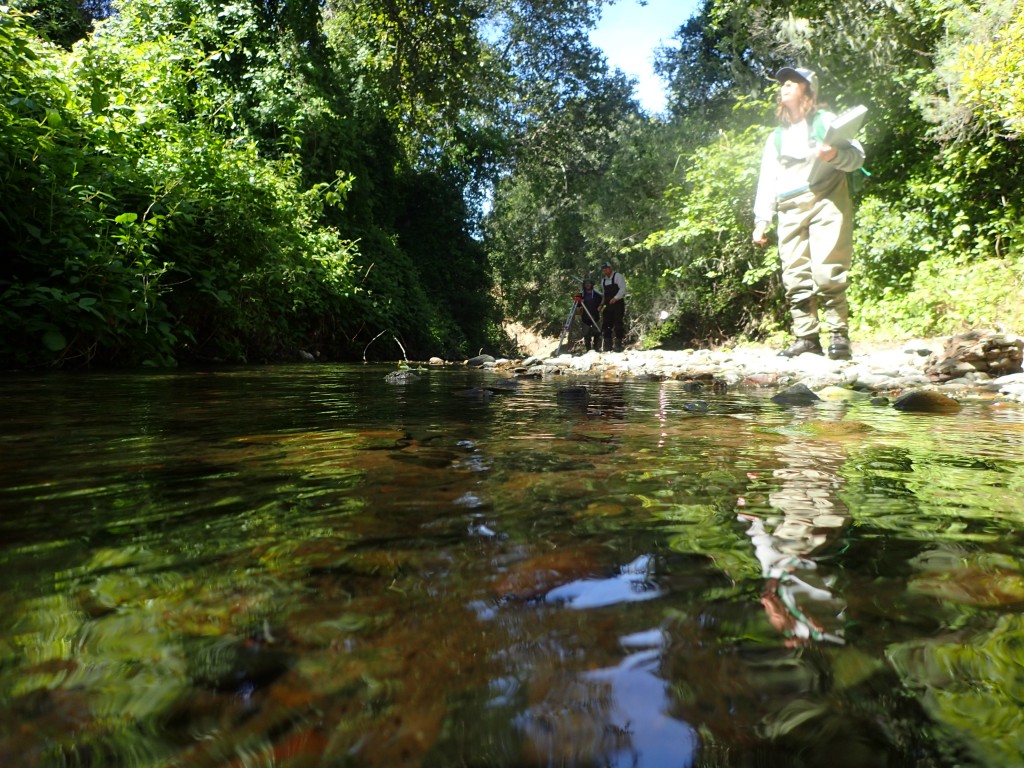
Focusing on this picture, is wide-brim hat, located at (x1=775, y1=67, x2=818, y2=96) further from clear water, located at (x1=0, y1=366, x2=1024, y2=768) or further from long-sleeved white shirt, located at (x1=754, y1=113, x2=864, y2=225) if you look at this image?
clear water, located at (x1=0, y1=366, x2=1024, y2=768)

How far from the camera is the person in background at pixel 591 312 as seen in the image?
1433cm

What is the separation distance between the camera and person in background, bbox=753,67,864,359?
5.45 meters

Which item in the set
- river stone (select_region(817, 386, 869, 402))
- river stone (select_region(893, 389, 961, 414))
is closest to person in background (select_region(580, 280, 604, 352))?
river stone (select_region(817, 386, 869, 402))

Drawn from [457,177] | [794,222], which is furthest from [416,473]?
[457,177]

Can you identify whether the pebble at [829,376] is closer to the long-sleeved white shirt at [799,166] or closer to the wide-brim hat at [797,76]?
the long-sleeved white shirt at [799,166]

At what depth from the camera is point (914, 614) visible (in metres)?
0.65

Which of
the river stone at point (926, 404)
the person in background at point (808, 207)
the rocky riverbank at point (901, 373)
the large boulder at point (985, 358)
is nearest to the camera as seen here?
the river stone at point (926, 404)

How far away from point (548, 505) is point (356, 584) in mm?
442

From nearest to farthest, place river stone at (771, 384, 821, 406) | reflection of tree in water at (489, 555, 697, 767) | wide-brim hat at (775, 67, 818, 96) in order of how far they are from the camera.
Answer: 1. reflection of tree in water at (489, 555, 697, 767)
2. river stone at (771, 384, 821, 406)
3. wide-brim hat at (775, 67, 818, 96)

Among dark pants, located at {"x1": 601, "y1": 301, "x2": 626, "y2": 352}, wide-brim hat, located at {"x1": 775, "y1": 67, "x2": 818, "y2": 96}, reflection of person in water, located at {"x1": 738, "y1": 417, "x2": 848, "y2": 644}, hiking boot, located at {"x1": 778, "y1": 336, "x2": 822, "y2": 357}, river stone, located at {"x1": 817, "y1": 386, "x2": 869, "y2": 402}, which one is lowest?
river stone, located at {"x1": 817, "y1": 386, "x2": 869, "y2": 402}

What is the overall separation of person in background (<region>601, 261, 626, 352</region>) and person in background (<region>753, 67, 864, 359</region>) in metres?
6.77

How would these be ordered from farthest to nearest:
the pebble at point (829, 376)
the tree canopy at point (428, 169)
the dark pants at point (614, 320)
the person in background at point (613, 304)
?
the dark pants at point (614, 320)
the person in background at point (613, 304)
the tree canopy at point (428, 169)
the pebble at point (829, 376)

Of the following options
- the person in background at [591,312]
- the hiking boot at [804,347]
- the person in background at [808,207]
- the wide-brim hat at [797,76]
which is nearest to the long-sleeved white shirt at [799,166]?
the person in background at [808,207]

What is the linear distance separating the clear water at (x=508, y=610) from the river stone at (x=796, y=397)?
158cm
